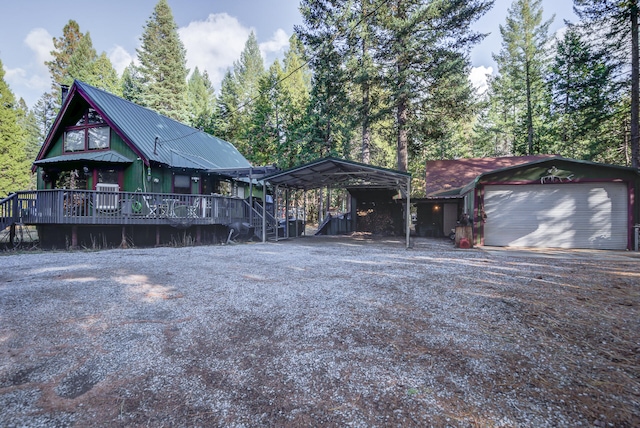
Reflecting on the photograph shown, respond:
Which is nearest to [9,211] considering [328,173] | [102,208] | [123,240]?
[102,208]

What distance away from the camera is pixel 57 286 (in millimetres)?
4961

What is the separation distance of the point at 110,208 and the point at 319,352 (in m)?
10.5

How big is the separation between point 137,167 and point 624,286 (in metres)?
15.9

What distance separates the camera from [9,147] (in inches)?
960

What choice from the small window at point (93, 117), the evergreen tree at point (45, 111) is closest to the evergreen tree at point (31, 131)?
the evergreen tree at point (45, 111)

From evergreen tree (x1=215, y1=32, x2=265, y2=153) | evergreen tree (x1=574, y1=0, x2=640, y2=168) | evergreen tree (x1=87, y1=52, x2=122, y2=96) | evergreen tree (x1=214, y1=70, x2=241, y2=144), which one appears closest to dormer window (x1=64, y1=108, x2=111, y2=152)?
evergreen tree (x1=215, y1=32, x2=265, y2=153)

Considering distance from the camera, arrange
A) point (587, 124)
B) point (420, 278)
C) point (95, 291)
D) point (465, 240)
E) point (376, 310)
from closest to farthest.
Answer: point (376, 310) → point (95, 291) → point (420, 278) → point (465, 240) → point (587, 124)

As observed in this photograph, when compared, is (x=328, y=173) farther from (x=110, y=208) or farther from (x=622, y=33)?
(x=622, y=33)

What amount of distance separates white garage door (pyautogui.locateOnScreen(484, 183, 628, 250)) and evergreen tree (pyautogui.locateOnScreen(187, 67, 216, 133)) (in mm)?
22670

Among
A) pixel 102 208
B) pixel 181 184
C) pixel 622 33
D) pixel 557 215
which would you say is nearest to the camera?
pixel 102 208

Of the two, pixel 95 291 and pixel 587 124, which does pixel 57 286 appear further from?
pixel 587 124

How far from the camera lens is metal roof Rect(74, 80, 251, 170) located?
1276 cm

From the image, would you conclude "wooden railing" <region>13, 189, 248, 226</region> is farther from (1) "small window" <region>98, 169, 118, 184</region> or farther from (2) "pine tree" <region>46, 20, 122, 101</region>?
(2) "pine tree" <region>46, 20, 122, 101</region>

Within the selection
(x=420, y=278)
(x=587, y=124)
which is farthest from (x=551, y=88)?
(x=420, y=278)
